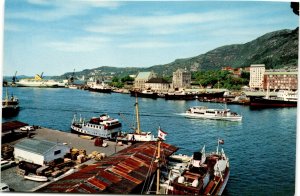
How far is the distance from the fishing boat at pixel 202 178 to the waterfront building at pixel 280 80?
77.6ft

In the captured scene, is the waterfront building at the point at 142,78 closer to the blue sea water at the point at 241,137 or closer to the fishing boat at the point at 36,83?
the fishing boat at the point at 36,83

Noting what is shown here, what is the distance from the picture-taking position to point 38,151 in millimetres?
11508

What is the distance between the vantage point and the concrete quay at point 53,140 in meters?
9.85

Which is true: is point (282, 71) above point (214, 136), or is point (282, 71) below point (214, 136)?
above

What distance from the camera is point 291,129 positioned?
2172cm

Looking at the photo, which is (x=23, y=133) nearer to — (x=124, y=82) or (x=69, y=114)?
(x=69, y=114)

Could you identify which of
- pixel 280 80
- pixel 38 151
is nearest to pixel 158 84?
pixel 280 80

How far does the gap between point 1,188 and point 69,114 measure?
17.9 metres

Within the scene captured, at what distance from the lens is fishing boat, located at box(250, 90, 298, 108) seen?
34156mm

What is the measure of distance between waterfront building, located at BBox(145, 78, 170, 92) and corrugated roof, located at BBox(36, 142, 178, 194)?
4553 centimetres

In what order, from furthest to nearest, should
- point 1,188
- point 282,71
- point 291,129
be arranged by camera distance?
point 282,71 < point 291,129 < point 1,188

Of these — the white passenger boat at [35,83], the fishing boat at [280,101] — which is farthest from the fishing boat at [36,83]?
the fishing boat at [280,101]

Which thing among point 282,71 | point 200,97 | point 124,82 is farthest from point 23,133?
point 124,82

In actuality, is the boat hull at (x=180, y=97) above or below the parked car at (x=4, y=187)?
above
